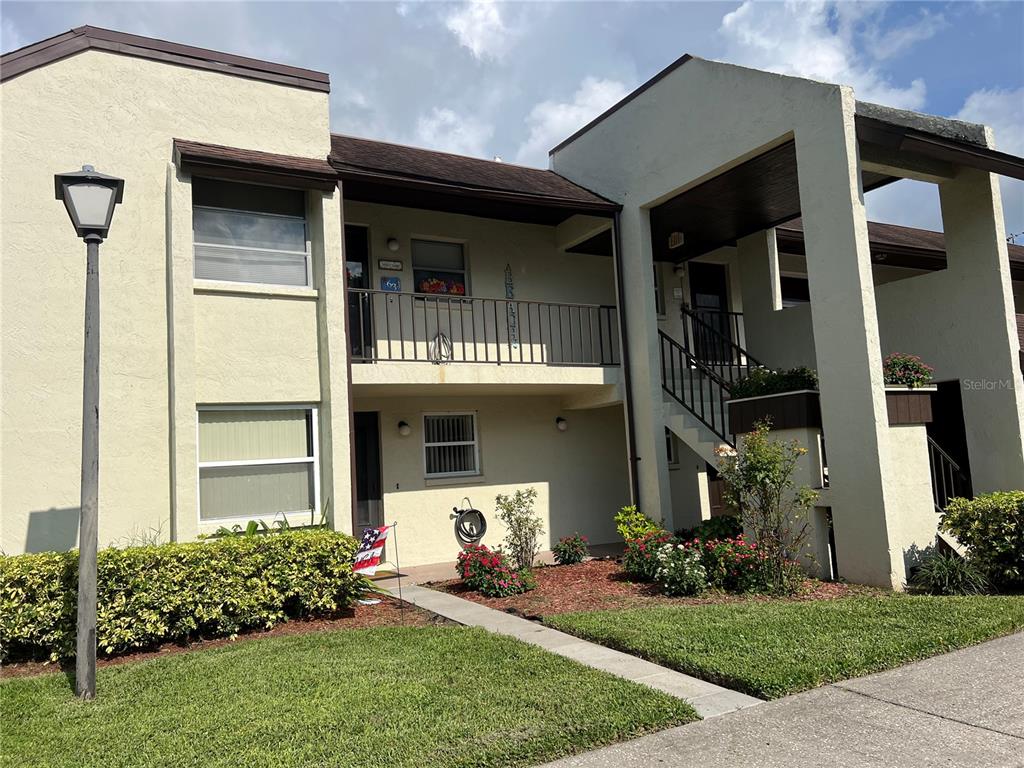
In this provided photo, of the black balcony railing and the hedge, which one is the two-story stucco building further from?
the hedge

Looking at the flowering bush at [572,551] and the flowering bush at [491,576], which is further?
the flowering bush at [572,551]

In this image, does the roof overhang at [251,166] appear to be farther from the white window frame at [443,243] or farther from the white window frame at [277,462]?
the white window frame at [277,462]

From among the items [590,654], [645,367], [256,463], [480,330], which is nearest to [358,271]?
[480,330]

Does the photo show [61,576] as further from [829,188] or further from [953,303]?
[953,303]

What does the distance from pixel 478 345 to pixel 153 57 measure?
624 cm

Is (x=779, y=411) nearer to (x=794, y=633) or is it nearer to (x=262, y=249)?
(x=794, y=633)

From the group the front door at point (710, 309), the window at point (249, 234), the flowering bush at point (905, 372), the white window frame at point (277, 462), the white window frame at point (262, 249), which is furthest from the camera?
the front door at point (710, 309)

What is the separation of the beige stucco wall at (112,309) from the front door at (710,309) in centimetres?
830

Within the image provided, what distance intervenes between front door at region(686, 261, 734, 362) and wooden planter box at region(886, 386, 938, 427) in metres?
5.27

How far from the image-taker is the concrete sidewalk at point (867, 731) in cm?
404

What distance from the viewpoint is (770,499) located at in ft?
28.3

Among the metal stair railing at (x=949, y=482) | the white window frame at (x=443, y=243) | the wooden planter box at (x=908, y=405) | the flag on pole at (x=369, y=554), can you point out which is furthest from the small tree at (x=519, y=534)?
the metal stair railing at (x=949, y=482)

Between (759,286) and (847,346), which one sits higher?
(759,286)

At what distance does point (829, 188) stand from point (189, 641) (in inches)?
350
